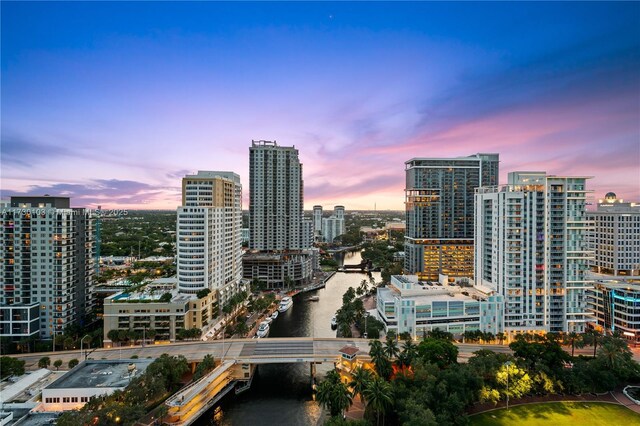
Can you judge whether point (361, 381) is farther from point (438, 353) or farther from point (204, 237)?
point (204, 237)

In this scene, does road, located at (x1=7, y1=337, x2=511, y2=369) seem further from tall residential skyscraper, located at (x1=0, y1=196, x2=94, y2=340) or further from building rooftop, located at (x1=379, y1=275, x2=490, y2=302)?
building rooftop, located at (x1=379, y1=275, x2=490, y2=302)

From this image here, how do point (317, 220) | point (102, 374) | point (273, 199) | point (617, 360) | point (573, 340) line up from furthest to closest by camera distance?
point (317, 220) → point (273, 199) → point (573, 340) → point (617, 360) → point (102, 374)

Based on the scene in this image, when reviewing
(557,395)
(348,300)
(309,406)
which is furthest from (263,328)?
(557,395)

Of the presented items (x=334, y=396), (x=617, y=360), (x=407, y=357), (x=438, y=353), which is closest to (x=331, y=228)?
(x=407, y=357)

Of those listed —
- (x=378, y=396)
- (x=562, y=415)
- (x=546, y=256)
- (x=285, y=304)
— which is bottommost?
(x=562, y=415)

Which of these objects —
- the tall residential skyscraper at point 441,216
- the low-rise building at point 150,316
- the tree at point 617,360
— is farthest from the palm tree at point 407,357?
the tall residential skyscraper at point 441,216
